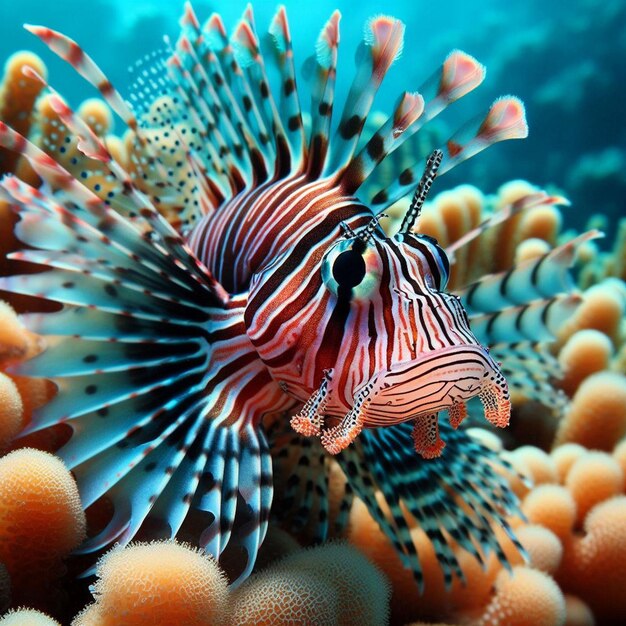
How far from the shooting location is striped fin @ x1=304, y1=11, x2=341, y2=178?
2.07 m

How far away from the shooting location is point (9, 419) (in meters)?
1.86

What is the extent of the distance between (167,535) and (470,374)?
105cm

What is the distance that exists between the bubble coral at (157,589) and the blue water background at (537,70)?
20.8ft

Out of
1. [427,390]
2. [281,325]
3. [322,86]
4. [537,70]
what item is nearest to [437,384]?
[427,390]

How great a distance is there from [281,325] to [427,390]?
572 millimetres

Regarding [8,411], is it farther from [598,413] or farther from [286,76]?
[598,413]

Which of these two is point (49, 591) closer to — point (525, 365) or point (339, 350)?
point (339, 350)

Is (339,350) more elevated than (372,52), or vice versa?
(372,52)

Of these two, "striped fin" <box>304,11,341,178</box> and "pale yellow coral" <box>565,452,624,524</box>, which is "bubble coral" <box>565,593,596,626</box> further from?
"striped fin" <box>304,11,341,178</box>

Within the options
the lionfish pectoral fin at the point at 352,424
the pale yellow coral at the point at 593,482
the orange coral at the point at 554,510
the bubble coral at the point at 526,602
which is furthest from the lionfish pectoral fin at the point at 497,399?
the pale yellow coral at the point at 593,482

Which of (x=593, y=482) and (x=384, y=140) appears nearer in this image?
(x=384, y=140)

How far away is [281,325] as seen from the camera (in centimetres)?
190

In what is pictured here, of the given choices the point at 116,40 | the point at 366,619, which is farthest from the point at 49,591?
the point at 116,40

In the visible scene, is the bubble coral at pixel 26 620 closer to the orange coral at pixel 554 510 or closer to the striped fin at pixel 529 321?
the striped fin at pixel 529 321
